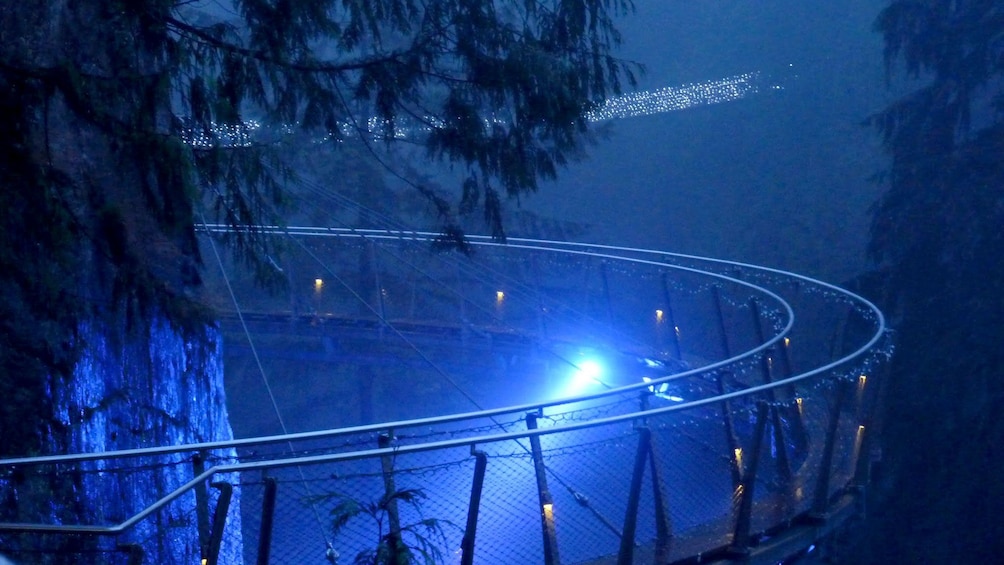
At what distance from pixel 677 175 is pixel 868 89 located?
12.1ft

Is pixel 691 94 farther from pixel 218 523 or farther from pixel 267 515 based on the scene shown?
pixel 218 523

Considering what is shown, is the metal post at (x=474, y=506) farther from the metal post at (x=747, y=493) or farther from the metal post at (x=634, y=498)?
the metal post at (x=747, y=493)

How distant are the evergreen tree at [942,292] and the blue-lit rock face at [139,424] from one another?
7.37m

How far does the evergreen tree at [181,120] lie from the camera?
4055 millimetres

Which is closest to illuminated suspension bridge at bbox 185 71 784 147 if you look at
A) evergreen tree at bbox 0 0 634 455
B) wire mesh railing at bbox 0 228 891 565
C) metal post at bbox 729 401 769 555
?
wire mesh railing at bbox 0 228 891 565

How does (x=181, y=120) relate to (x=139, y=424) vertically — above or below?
above

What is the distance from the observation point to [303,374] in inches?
669

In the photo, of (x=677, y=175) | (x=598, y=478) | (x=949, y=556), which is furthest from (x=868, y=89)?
(x=598, y=478)

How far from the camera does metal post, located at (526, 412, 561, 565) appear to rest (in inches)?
164

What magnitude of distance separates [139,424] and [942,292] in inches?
398

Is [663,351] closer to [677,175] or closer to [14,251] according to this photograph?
[14,251]

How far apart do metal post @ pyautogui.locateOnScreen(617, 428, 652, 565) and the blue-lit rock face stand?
5.81 feet

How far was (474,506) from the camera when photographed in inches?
151

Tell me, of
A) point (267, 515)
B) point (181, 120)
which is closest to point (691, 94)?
point (181, 120)
